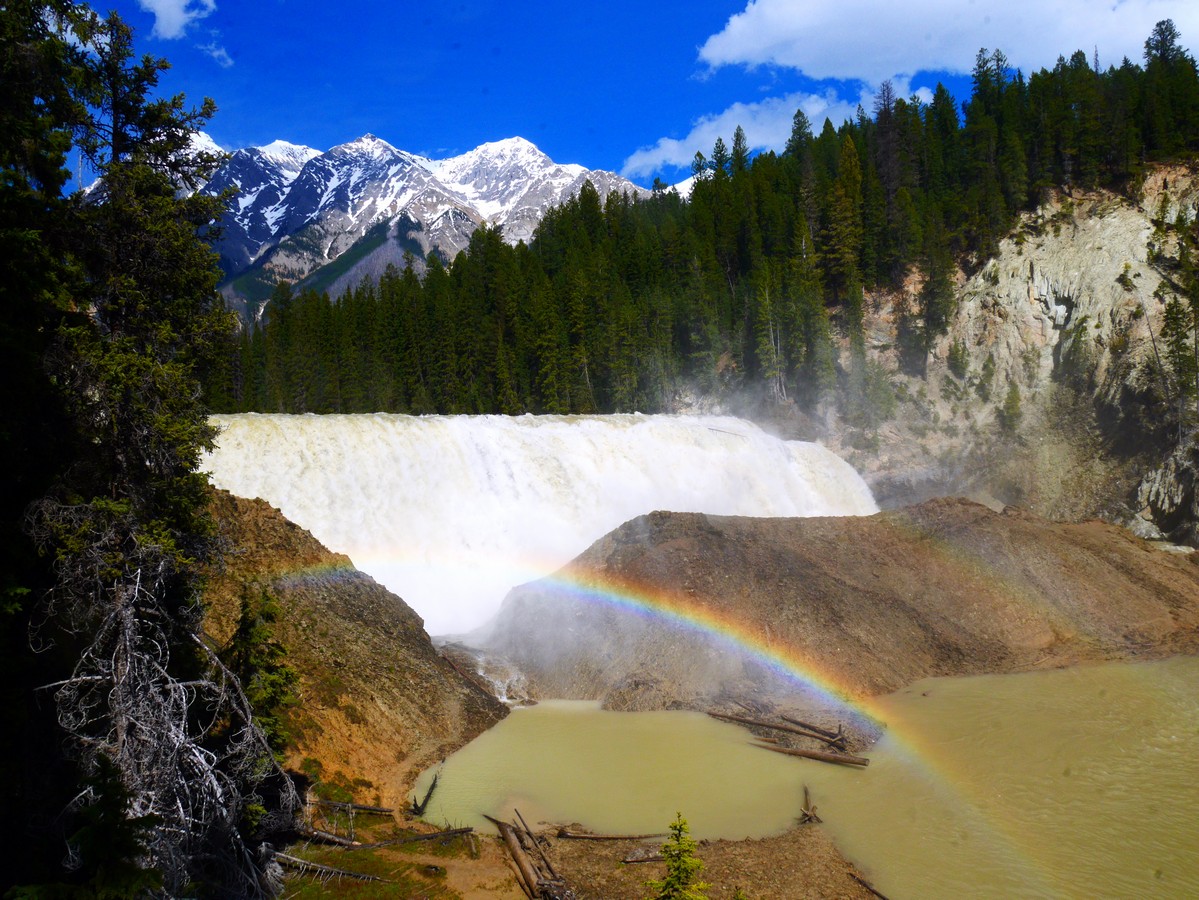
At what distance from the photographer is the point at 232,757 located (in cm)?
970

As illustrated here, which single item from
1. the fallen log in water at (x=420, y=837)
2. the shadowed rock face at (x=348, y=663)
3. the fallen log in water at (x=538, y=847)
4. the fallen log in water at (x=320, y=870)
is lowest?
the fallen log in water at (x=538, y=847)

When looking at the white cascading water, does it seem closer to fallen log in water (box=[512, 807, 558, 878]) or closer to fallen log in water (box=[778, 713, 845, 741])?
fallen log in water (box=[778, 713, 845, 741])

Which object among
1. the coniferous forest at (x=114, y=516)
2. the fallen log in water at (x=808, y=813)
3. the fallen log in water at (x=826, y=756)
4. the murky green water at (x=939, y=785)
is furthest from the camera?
the fallen log in water at (x=826, y=756)

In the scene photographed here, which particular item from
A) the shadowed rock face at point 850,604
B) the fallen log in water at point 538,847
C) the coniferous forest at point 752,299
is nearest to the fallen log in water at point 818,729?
the shadowed rock face at point 850,604

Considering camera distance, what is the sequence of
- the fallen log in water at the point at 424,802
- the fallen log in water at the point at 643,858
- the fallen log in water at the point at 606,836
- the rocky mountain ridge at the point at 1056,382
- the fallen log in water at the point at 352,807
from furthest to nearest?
the rocky mountain ridge at the point at 1056,382
the fallen log in water at the point at 424,802
the fallen log in water at the point at 352,807
the fallen log in water at the point at 606,836
the fallen log in water at the point at 643,858

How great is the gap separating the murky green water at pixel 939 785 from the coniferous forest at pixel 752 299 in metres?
37.8

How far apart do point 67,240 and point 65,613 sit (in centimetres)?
480

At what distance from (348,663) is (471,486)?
1493 centimetres

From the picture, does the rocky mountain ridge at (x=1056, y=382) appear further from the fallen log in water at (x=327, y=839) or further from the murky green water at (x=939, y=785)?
the fallen log in water at (x=327, y=839)

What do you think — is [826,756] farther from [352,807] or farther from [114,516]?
[114,516]

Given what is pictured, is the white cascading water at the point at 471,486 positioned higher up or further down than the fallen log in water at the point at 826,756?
higher up

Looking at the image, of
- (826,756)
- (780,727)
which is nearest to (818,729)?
(780,727)

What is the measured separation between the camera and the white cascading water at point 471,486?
1057 inches

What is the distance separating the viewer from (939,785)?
13.2 metres
